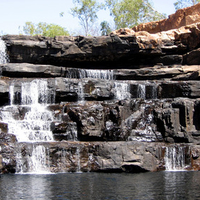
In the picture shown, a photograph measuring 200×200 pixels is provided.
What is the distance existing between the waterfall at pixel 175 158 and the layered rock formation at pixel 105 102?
54mm

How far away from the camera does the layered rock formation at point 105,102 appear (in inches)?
802

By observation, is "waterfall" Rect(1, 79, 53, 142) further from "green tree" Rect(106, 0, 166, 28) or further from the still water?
"green tree" Rect(106, 0, 166, 28)

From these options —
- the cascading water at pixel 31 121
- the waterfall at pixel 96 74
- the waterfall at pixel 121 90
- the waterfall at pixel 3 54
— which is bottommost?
the cascading water at pixel 31 121

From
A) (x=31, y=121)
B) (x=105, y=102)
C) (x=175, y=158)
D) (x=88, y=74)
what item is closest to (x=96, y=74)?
(x=88, y=74)

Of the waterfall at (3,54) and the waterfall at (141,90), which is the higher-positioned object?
the waterfall at (3,54)

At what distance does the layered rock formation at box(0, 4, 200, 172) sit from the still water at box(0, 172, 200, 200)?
1746mm

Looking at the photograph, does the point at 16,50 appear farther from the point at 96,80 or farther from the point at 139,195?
the point at 139,195

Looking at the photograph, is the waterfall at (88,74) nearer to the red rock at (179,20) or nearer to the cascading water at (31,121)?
the cascading water at (31,121)

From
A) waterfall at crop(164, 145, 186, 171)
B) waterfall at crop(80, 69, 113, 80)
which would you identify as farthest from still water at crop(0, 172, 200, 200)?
waterfall at crop(80, 69, 113, 80)

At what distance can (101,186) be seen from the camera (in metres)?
15.2

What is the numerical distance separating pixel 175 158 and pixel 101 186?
7.23 m

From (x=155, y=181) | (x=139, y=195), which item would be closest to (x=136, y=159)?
(x=155, y=181)

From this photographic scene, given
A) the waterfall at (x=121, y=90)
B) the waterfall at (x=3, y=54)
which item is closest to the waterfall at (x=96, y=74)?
the waterfall at (x=121, y=90)

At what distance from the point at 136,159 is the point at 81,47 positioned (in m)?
15.5
